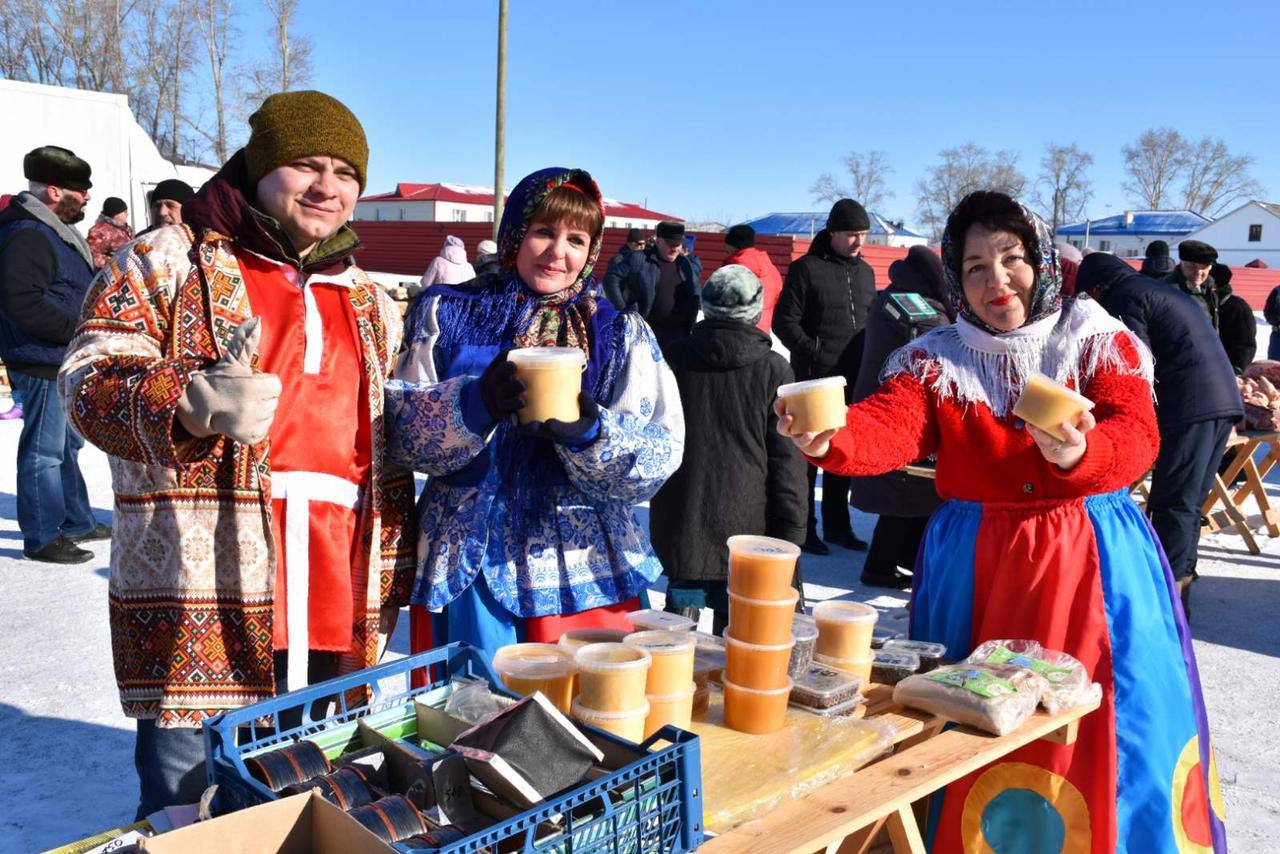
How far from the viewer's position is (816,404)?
1.95m

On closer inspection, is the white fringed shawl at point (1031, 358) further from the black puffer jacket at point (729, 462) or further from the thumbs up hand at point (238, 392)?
the thumbs up hand at point (238, 392)

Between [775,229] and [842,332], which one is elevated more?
[775,229]

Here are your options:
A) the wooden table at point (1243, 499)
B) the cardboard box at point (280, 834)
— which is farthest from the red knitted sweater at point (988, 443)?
the wooden table at point (1243, 499)

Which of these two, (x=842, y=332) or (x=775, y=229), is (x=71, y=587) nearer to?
(x=842, y=332)

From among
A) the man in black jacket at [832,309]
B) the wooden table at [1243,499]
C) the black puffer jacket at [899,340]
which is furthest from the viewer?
the wooden table at [1243,499]

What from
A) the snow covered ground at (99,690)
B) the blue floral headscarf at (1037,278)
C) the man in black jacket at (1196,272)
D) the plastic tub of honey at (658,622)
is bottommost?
the snow covered ground at (99,690)

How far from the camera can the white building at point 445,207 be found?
2482 inches

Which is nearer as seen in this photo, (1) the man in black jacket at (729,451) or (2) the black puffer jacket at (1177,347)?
(1) the man in black jacket at (729,451)

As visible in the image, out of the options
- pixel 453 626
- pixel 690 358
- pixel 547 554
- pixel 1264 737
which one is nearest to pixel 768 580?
pixel 547 554

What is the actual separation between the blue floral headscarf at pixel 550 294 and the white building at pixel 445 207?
6025cm

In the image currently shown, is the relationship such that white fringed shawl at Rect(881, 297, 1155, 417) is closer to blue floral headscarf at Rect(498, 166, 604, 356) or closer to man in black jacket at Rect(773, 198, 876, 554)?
blue floral headscarf at Rect(498, 166, 604, 356)

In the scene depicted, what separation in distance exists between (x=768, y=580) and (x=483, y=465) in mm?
720

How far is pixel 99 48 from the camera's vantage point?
41969 millimetres

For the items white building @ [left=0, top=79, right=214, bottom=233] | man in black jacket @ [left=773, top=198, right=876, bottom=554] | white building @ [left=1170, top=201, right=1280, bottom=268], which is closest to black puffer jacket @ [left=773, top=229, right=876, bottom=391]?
man in black jacket @ [left=773, top=198, right=876, bottom=554]
